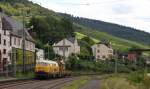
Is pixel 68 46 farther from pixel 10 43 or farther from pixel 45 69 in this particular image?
pixel 45 69

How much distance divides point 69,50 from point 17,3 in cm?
2983

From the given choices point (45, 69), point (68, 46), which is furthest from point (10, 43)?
point (68, 46)

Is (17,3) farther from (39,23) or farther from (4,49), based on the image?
(4,49)

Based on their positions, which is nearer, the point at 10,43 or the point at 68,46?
the point at 10,43

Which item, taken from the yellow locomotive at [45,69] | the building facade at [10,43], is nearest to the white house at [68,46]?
the building facade at [10,43]

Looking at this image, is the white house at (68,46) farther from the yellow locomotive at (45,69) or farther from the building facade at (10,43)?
the yellow locomotive at (45,69)

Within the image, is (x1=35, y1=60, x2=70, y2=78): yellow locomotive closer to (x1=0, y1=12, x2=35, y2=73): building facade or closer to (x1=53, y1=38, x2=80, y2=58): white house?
(x1=0, y1=12, x2=35, y2=73): building facade

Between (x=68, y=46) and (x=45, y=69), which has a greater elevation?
(x=68, y=46)

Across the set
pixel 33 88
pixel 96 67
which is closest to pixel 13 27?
pixel 96 67

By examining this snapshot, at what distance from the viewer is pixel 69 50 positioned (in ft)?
574

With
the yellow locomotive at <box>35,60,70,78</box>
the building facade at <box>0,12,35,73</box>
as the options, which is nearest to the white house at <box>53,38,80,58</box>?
the building facade at <box>0,12,35,73</box>

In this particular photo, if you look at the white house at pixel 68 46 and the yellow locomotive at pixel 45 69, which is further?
the white house at pixel 68 46

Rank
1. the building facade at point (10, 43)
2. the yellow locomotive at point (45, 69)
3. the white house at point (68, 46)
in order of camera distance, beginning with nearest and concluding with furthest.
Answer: the yellow locomotive at point (45, 69), the building facade at point (10, 43), the white house at point (68, 46)

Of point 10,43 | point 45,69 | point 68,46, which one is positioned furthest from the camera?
point 68,46
